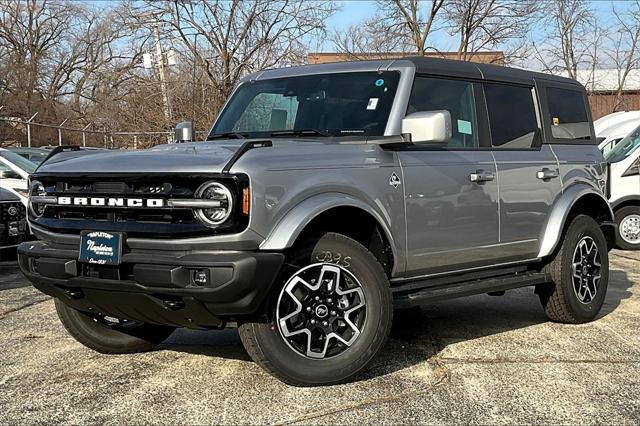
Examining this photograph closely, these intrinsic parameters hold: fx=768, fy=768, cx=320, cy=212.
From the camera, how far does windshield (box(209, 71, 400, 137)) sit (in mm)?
5031

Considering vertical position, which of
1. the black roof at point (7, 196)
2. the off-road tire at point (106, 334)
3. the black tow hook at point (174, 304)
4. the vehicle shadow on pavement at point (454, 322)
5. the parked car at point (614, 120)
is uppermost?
the parked car at point (614, 120)

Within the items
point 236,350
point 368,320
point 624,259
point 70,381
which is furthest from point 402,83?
point 624,259

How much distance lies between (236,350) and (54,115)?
39944 millimetres

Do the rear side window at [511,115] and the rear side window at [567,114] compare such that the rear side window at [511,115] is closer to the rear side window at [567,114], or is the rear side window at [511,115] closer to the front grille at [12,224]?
the rear side window at [567,114]

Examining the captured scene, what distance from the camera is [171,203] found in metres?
3.94

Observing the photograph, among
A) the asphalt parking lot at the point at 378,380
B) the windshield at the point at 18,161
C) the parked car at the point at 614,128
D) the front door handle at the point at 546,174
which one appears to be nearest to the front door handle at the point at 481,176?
the front door handle at the point at 546,174

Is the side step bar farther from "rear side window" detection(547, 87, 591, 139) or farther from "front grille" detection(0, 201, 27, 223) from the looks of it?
"front grille" detection(0, 201, 27, 223)

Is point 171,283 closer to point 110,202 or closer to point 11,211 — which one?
point 110,202

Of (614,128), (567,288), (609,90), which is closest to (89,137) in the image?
(614,128)

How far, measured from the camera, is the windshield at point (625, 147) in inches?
474

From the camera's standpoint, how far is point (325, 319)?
14.1ft

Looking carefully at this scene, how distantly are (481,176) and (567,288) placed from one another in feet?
4.27

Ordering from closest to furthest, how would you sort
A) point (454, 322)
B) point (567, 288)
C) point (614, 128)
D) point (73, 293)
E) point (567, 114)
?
point (73, 293)
point (567, 288)
point (454, 322)
point (567, 114)
point (614, 128)

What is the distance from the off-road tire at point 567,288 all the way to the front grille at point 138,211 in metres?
3.07
